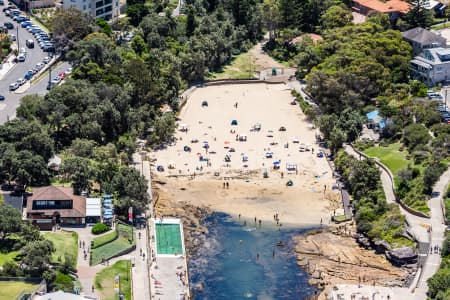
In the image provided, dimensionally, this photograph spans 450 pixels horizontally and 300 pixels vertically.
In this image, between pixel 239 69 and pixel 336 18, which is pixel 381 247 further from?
pixel 336 18

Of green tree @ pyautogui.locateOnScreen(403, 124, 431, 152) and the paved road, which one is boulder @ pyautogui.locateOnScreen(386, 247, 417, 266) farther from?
the paved road

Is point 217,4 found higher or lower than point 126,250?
higher

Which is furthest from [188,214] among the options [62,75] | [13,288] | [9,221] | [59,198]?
[62,75]

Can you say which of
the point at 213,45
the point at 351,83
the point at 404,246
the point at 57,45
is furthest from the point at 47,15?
the point at 404,246

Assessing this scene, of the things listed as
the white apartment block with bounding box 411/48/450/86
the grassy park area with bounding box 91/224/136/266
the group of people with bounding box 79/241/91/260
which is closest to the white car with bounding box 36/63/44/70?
the grassy park area with bounding box 91/224/136/266

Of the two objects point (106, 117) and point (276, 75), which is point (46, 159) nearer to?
point (106, 117)

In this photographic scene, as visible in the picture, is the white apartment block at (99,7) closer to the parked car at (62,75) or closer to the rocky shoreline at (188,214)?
the parked car at (62,75)

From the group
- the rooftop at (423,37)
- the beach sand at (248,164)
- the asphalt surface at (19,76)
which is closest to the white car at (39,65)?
the asphalt surface at (19,76)
